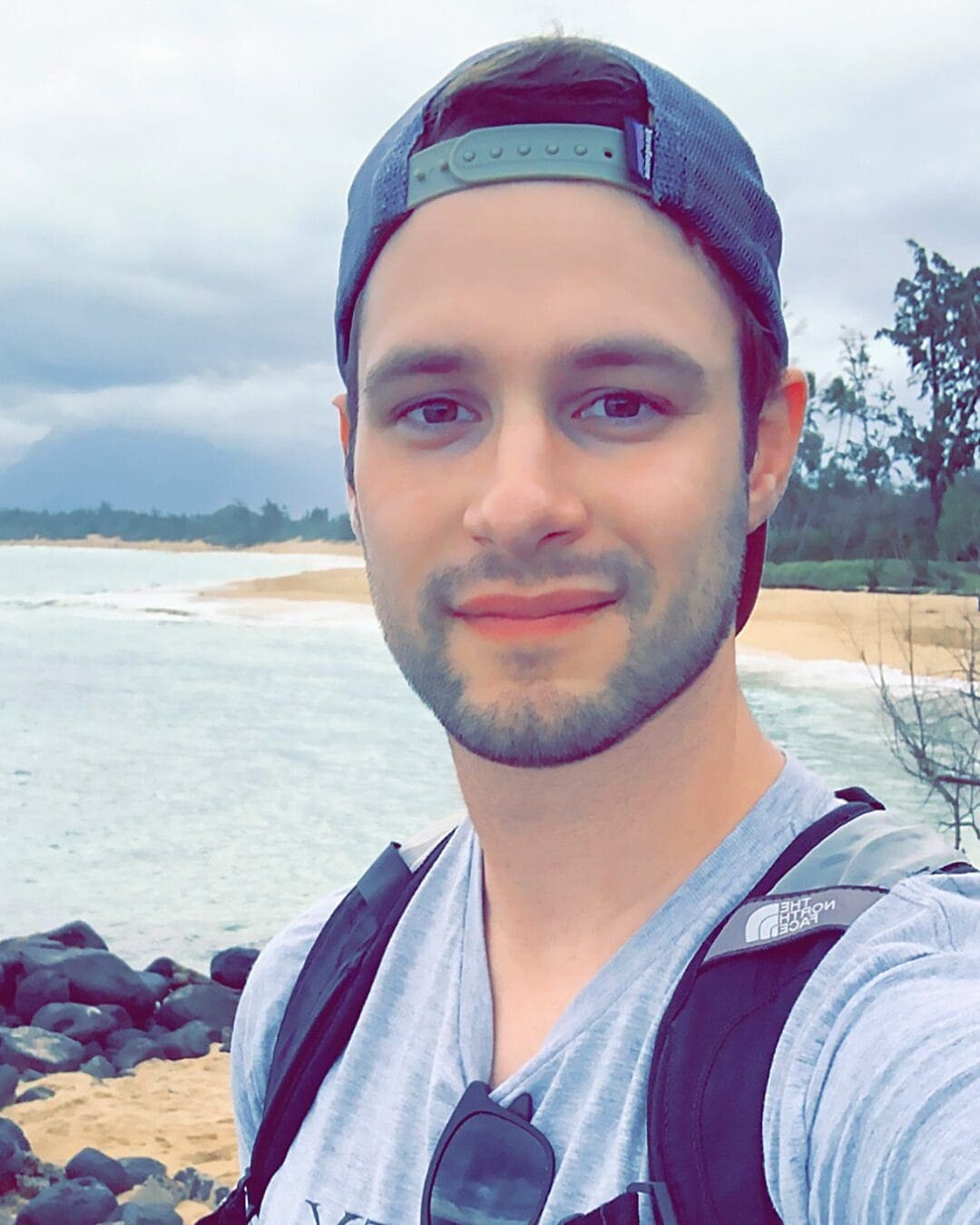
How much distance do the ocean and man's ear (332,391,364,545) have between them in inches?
18.7

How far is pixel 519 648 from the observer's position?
54.2 inches

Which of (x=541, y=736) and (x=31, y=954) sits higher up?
(x=541, y=736)

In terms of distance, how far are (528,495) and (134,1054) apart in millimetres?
7283

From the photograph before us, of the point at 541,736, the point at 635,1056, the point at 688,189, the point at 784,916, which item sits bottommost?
the point at 635,1056

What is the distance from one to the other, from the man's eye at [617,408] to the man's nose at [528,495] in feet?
0.16

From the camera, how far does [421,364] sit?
4.65 ft

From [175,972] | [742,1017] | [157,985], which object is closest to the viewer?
[742,1017]

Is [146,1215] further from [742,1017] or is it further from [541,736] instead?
[742,1017]

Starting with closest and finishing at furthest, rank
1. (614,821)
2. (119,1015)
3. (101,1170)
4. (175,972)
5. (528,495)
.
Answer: (528,495) → (614,821) → (101,1170) → (119,1015) → (175,972)

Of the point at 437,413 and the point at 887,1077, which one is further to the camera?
the point at 437,413

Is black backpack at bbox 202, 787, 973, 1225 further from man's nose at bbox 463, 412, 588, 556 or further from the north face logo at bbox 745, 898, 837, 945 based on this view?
man's nose at bbox 463, 412, 588, 556

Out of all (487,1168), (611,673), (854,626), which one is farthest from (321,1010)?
(854,626)

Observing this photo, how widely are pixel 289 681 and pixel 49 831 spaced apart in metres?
11.8

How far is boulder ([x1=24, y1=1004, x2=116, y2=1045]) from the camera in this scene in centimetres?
792
